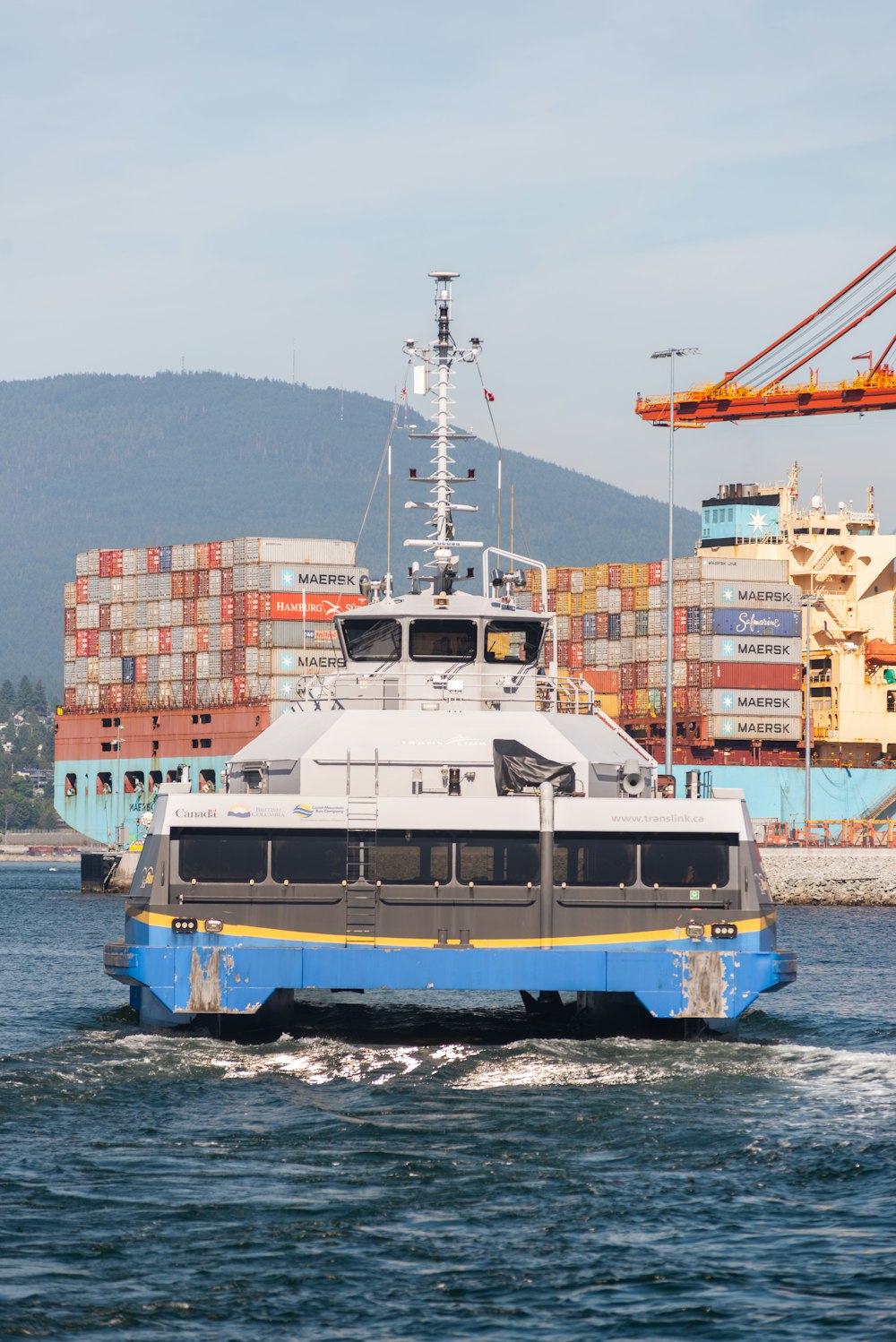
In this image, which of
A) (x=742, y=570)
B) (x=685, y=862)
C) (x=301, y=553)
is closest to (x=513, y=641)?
(x=685, y=862)

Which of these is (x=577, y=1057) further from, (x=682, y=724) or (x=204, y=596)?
(x=204, y=596)

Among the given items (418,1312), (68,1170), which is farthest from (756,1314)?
(68,1170)

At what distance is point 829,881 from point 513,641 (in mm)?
63188

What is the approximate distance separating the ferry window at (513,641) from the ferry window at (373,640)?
4.98 ft

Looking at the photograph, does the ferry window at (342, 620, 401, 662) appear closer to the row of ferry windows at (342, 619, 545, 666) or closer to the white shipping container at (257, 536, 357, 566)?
the row of ferry windows at (342, 619, 545, 666)

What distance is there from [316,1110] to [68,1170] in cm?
360

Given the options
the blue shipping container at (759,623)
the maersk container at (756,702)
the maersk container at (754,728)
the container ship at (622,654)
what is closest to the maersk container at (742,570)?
the container ship at (622,654)

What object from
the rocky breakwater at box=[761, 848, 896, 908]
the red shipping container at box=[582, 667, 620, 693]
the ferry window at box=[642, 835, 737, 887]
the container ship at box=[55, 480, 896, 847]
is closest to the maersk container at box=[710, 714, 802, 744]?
the container ship at box=[55, 480, 896, 847]

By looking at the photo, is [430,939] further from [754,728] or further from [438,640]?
[754,728]

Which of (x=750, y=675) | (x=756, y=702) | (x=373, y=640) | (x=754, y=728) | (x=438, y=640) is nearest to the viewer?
(x=438, y=640)

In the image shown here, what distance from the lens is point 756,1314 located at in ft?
45.6

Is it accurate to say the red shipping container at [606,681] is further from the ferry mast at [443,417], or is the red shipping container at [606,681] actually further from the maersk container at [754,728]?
the ferry mast at [443,417]

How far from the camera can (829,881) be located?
9000cm

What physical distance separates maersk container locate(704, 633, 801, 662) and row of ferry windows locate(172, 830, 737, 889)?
303 feet
